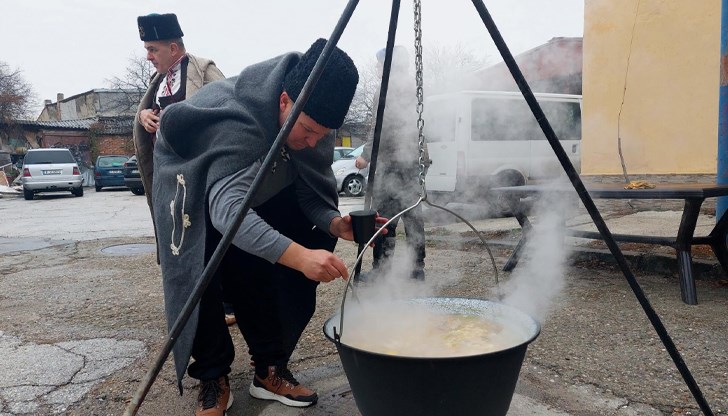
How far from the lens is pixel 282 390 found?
232cm

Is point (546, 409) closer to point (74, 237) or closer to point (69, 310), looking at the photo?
point (69, 310)

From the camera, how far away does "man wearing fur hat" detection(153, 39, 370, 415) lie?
6.07ft

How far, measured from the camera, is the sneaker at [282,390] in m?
2.29

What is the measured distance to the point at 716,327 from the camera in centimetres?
297

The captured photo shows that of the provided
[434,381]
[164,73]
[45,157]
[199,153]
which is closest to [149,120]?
[164,73]

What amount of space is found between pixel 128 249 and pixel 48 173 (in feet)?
39.5

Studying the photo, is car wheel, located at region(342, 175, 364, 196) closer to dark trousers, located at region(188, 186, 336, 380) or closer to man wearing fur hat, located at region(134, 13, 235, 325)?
man wearing fur hat, located at region(134, 13, 235, 325)

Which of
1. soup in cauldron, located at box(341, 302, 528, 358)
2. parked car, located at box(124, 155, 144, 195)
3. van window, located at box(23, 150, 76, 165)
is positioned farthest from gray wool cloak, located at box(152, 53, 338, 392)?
van window, located at box(23, 150, 76, 165)

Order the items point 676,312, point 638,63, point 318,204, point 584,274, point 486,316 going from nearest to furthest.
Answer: point 486,316
point 318,204
point 676,312
point 584,274
point 638,63

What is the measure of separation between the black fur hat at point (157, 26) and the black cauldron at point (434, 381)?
2238 millimetres

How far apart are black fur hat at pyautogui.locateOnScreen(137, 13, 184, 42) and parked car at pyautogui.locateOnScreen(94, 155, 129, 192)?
1775 cm

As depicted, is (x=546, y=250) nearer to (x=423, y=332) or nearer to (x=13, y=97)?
(x=423, y=332)

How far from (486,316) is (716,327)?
5.94 feet

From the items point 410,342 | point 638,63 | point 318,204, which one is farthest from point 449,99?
point 410,342
